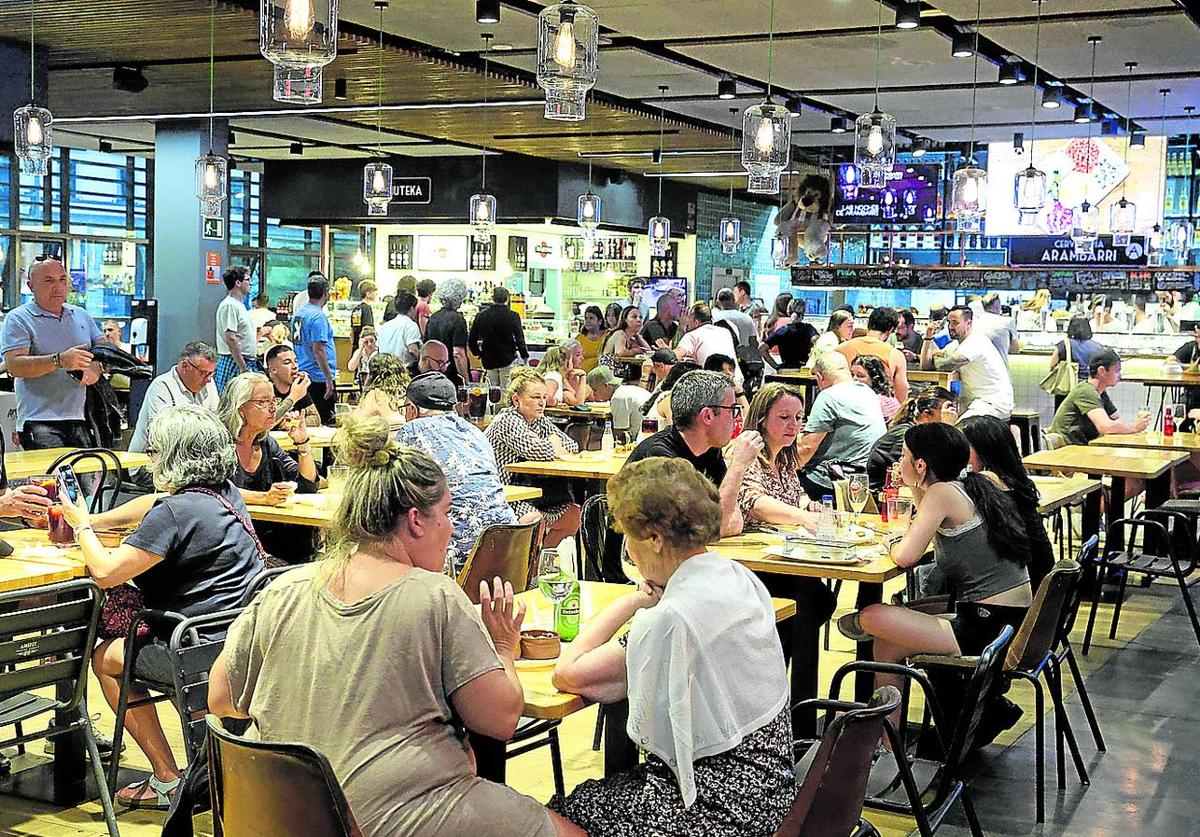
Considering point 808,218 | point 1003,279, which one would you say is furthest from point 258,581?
point 1003,279

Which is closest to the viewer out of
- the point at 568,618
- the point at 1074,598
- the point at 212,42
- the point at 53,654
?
the point at 568,618

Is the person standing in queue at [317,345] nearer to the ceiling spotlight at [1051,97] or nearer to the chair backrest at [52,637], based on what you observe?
the ceiling spotlight at [1051,97]

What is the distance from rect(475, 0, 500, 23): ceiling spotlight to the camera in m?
8.55

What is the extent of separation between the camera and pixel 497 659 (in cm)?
265

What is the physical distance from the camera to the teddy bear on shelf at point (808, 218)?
1689 cm

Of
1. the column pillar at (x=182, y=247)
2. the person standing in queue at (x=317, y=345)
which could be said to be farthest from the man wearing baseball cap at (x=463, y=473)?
the column pillar at (x=182, y=247)

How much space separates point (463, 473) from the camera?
207 inches

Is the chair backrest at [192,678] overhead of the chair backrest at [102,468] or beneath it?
beneath

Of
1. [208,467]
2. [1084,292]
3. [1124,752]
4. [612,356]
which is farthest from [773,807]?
[1084,292]

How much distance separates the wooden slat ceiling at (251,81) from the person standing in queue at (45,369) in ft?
6.27

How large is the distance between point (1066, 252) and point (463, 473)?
13063 mm

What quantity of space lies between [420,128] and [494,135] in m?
0.85

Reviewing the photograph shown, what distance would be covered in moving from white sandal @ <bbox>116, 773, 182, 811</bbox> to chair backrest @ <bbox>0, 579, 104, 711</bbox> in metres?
0.62

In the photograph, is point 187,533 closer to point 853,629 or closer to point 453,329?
point 853,629
